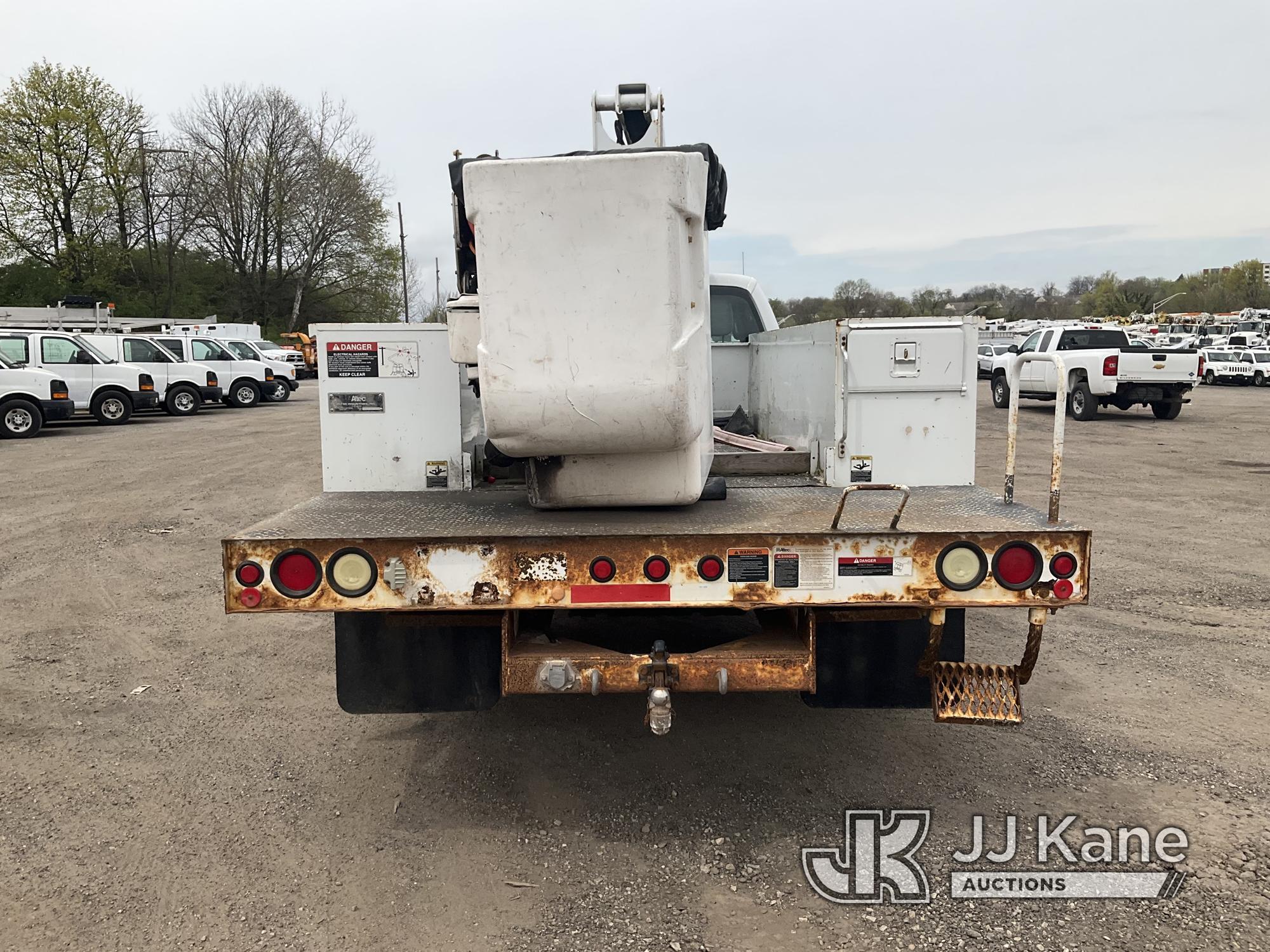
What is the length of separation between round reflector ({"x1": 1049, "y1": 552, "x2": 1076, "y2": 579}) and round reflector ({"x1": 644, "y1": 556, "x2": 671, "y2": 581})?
1206 mm

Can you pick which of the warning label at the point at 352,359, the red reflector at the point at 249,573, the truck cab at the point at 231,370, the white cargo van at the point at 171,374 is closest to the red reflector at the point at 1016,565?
the red reflector at the point at 249,573

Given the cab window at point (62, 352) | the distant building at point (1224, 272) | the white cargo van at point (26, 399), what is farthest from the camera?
the distant building at point (1224, 272)

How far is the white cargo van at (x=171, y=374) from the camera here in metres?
22.4

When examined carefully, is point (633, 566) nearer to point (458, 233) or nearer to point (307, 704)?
point (458, 233)

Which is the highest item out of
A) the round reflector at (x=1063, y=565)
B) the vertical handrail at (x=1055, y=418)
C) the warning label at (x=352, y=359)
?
the warning label at (x=352, y=359)

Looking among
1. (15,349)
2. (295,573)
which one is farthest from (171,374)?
(295,573)

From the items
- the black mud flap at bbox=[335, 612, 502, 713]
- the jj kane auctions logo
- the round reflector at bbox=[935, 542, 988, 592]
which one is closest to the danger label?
the round reflector at bbox=[935, 542, 988, 592]

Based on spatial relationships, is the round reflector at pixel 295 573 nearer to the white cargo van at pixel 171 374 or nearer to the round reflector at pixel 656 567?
the round reflector at pixel 656 567

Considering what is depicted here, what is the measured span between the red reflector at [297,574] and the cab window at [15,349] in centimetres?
1795

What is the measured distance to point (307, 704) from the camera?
4.82 meters

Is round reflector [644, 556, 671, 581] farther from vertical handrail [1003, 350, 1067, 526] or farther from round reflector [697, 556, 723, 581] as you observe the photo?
vertical handrail [1003, 350, 1067, 526]

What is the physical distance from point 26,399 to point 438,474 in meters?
17.1

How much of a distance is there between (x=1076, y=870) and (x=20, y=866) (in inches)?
138

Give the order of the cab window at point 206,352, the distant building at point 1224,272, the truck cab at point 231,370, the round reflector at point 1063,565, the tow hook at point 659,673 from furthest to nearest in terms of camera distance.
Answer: the distant building at point 1224,272 < the truck cab at point 231,370 < the cab window at point 206,352 < the tow hook at point 659,673 < the round reflector at point 1063,565
